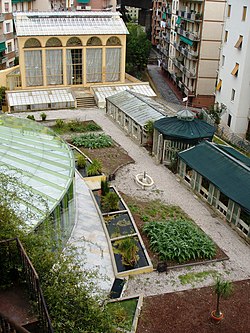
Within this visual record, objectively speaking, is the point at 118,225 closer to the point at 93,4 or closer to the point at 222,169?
the point at 222,169

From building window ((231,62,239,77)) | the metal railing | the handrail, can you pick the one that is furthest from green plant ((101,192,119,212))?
building window ((231,62,239,77))

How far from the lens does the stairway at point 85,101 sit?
43.0 meters

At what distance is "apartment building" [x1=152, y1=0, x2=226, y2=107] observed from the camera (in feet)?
164

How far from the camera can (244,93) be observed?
36344 mm

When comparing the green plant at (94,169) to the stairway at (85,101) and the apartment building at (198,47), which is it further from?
the apartment building at (198,47)

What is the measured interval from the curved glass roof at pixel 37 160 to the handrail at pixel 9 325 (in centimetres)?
730

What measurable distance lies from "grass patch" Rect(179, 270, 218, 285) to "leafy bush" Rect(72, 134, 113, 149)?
1592 cm

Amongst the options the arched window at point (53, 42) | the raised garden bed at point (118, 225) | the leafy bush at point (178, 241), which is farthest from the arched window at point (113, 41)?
the leafy bush at point (178, 241)

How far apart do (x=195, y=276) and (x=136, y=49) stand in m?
49.7

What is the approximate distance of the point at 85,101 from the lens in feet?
143

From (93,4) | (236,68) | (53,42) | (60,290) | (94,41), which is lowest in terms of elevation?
(60,290)

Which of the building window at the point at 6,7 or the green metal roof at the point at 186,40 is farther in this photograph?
the building window at the point at 6,7

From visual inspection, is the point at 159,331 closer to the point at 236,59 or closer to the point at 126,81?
the point at 236,59

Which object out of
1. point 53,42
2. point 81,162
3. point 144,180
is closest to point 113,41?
point 53,42
